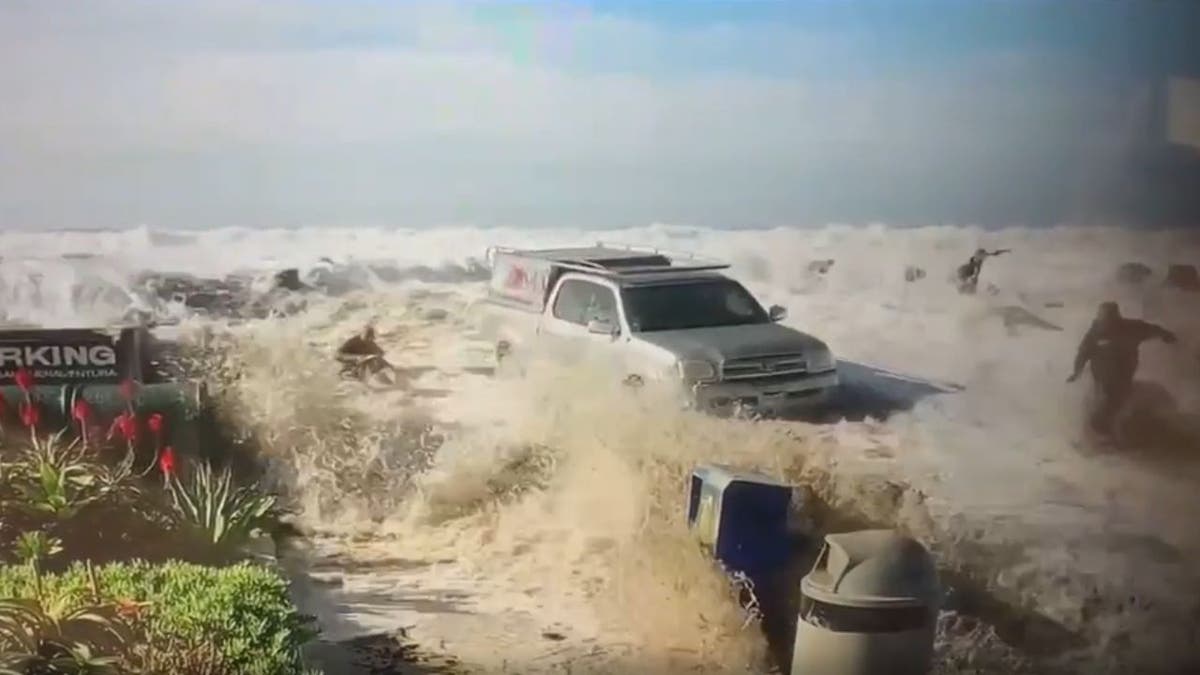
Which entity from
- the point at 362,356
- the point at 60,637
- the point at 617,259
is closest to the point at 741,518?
the point at 617,259

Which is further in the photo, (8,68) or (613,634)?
(613,634)

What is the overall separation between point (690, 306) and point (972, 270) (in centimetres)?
45

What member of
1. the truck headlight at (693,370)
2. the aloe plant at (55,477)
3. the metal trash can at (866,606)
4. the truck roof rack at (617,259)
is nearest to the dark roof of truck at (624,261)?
the truck roof rack at (617,259)

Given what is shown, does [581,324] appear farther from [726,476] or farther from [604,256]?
[726,476]

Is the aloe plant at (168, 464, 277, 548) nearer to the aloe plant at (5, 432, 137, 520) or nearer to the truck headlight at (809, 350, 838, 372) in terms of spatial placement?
the aloe plant at (5, 432, 137, 520)

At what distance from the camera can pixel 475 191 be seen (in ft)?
6.20

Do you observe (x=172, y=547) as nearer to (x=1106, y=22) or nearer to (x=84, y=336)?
(x=84, y=336)

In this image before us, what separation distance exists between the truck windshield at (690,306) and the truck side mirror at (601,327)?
3 centimetres

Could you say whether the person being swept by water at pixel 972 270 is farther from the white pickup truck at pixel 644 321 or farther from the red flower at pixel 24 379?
the red flower at pixel 24 379

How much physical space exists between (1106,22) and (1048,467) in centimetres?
70

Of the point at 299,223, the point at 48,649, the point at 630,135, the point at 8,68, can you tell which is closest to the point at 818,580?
the point at 630,135

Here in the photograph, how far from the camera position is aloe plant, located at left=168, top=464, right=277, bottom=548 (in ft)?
6.19

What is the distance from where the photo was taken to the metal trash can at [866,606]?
1933 mm

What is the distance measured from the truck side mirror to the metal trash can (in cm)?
47
